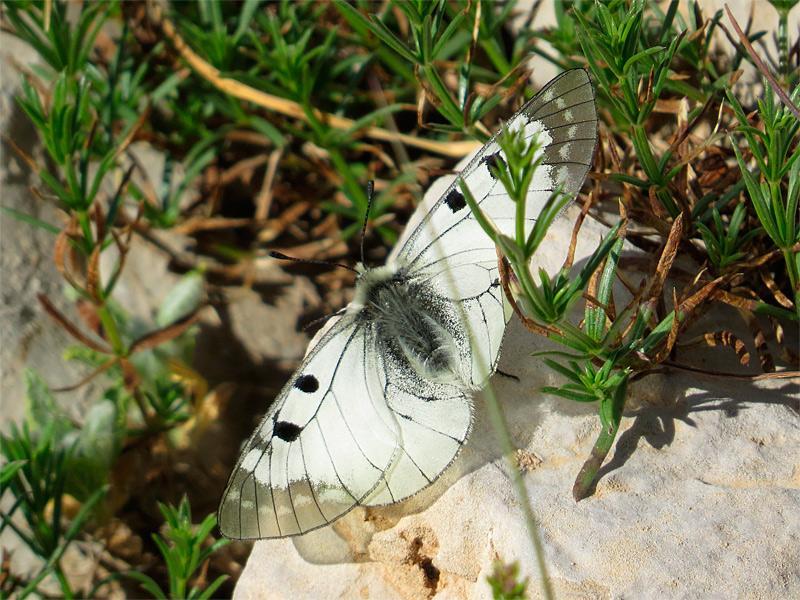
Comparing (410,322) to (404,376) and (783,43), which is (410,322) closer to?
(404,376)

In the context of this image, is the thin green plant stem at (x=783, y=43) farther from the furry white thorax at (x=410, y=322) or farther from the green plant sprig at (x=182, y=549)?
the green plant sprig at (x=182, y=549)

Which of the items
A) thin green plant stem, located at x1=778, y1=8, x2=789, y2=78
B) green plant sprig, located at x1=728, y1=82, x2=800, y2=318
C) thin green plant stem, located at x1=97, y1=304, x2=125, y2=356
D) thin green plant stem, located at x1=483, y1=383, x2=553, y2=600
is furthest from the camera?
thin green plant stem, located at x1=97, y1=304, x2=125, y2=356

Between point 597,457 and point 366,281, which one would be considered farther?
point 366,281

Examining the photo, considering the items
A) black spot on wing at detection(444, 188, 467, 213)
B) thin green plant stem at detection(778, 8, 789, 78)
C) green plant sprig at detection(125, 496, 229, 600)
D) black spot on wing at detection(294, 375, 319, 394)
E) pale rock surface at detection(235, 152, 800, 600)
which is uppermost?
thin green plant stem at detection(778, 8, 789, 78)

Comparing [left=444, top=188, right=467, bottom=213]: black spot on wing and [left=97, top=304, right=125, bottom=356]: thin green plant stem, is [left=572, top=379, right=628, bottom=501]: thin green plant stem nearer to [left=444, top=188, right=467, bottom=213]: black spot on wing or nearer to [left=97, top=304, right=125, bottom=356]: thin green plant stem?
[left=444, top=188, right=467, bottom=213]: black spot on wing

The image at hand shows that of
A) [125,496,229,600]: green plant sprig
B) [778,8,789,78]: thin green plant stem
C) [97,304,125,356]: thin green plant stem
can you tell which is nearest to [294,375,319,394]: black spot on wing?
[125,496,229,600]: green plant sprig

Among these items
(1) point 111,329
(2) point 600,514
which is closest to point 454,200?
(2) point 600,514

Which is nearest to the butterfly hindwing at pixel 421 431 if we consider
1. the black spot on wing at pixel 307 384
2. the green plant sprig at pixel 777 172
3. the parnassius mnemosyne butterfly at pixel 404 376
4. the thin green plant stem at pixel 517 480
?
the parnassius mnemosyne butterfly at pixel 404 376
